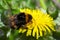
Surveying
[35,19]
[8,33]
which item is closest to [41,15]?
[35,19]

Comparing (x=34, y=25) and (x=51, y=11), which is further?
(x=51, y=11)

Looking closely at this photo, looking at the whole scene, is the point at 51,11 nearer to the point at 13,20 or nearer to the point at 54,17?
the point at 54,17

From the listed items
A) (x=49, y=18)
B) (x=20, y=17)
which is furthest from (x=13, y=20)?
(x=49, y=18)
